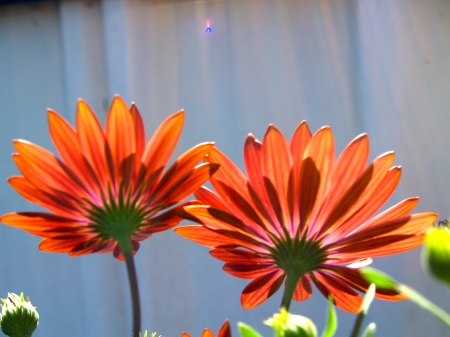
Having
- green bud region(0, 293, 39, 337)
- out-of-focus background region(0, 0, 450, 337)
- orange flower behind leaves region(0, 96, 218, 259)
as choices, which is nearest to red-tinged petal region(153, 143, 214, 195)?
orange flower behind leaves region(0, 96, 218, 259)

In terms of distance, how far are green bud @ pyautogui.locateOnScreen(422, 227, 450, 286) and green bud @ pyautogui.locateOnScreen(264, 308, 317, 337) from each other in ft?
0.14

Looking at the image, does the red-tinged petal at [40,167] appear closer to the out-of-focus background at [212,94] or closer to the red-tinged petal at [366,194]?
the red-tinged petal at [366,194]

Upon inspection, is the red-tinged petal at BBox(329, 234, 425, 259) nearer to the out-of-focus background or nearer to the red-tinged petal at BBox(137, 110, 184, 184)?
the red-tinged petal at BBox(137, 110, 184, 184)

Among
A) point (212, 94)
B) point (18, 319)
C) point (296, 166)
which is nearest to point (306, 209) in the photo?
point (296, 166)

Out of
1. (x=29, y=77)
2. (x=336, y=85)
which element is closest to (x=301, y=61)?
(x=336, y=85)

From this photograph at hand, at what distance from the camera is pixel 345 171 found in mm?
211

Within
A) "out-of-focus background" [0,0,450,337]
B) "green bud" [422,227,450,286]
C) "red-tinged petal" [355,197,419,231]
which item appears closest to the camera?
"green bud" [422,227,450,286]

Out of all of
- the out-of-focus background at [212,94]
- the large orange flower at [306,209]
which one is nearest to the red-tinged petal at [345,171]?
the large orange flower at [306,209]

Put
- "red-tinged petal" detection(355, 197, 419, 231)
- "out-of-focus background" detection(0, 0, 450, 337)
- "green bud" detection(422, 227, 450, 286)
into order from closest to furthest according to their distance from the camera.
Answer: "green bud" detection(422, 227, 450, 286) → "red-tinged petal" detection(355, 197, 419, 231) → "out-of-focus background" detection(0, 0, 450, 337)

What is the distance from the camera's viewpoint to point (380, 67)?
1438 mm

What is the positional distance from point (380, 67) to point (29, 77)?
Result: 3.17ft

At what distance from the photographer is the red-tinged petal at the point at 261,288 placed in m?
0.24

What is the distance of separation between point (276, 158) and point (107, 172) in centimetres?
6

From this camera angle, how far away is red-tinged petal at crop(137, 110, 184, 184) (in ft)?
0.68
